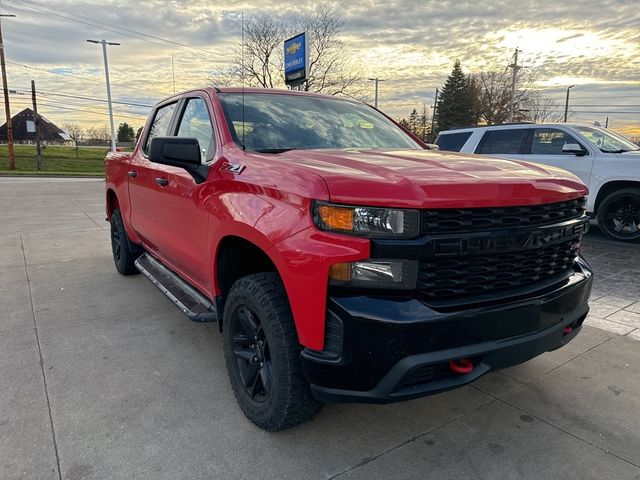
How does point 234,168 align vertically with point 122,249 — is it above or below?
above

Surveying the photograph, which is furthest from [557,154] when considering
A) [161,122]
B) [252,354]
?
[252,354]

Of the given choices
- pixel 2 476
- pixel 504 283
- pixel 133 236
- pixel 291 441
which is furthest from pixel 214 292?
pixel 133 236

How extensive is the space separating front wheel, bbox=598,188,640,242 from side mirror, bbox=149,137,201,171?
280 inches

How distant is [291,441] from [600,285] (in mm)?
4242

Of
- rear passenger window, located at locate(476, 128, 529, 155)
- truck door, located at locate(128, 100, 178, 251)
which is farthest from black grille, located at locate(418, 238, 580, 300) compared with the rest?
rear passenger window, located at locate(476, 128, 529, 155)

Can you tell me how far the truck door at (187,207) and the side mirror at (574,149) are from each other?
623cm

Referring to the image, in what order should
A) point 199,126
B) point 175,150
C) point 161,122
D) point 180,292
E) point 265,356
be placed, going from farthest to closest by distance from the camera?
point 161,122 < point 180,292 < point 199,126 < point 175,150 < point 265,356

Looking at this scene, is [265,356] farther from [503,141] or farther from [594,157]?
[503,141]

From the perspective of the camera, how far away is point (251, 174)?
254cm

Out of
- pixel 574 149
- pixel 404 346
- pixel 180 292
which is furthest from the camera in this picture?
pixel 574 149

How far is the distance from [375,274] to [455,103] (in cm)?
6170

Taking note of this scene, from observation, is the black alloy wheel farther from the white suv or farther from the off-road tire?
the white suv

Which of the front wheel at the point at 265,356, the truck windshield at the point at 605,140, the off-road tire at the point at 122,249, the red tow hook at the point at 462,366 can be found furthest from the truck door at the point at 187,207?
the truck windshield at the point at 605,140

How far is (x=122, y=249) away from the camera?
5.44 metres
